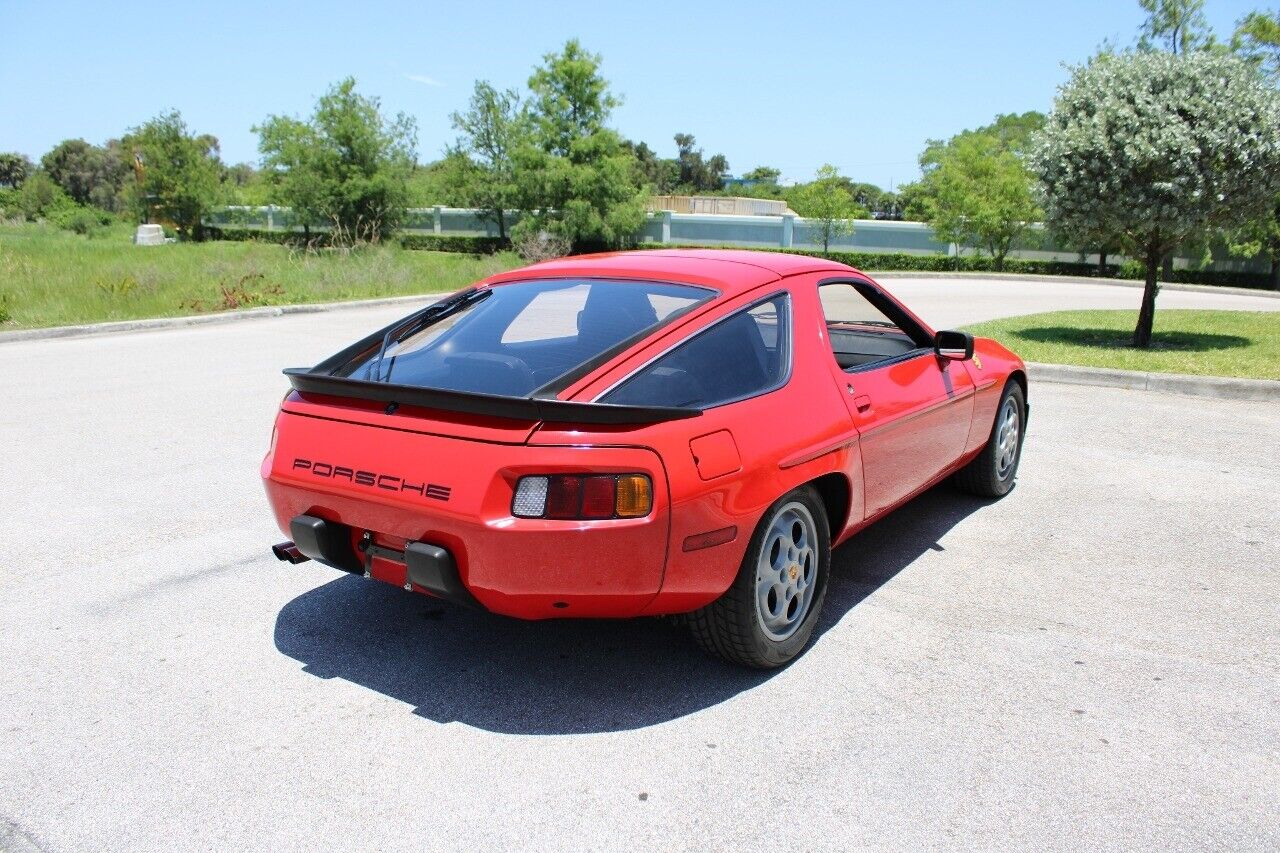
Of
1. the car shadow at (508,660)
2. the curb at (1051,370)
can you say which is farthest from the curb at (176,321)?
the car shadow at (508,660)

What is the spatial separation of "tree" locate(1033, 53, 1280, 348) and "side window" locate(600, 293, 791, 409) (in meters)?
9.70

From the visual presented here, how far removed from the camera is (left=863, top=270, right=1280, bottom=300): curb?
97.0ft

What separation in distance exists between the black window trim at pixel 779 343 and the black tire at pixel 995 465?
2.23 metres

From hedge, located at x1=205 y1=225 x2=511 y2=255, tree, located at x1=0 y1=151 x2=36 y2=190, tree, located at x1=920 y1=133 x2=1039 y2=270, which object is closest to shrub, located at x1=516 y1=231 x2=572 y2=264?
hedge, located at x1=205 y1=225 x2=511 y2=255

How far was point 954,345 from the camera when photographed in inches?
198

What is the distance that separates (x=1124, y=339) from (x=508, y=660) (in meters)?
12.5

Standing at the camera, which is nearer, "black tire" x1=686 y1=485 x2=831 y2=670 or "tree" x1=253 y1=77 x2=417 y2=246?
"black tire" x1=686 y1=485 x2=831 y2=670

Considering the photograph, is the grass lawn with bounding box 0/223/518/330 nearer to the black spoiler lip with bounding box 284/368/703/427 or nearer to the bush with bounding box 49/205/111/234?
the black spoiler lip with bounding box 284/368/703/427

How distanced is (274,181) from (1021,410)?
43054 millimetres

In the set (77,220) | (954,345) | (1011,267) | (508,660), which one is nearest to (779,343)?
(954,345)

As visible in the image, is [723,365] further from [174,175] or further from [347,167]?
[174,175]

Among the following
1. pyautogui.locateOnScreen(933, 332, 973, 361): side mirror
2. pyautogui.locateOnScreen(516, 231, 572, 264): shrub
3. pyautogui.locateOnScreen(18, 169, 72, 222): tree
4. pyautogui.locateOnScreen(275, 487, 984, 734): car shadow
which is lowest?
pyautogui.locateOnScreen(275, 487, 984, 734): car shadow

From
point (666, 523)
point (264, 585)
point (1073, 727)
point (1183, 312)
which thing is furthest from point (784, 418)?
point (1183, 312)

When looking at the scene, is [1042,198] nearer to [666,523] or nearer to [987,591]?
[987,591]
